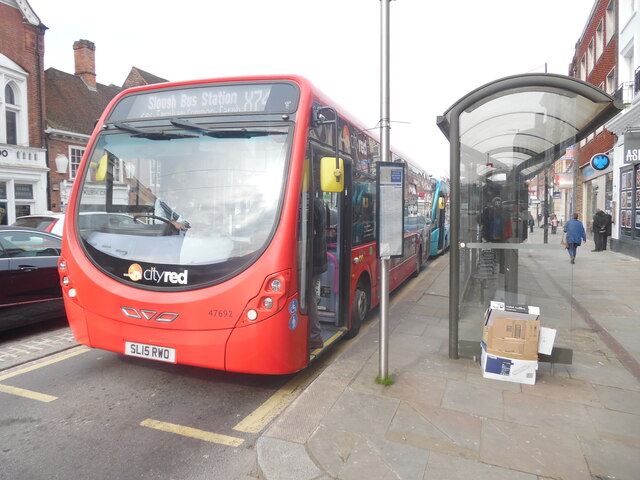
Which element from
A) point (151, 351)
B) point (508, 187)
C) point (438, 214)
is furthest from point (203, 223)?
point (438, 214)

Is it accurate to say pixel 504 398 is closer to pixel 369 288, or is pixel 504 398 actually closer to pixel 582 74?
pixel 369 288

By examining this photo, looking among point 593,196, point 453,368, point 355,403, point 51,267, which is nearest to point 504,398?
point 453,368

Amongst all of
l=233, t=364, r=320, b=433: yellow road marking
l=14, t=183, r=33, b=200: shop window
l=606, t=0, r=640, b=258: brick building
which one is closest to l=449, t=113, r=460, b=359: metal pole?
l=233, t=364, r=320, b=433: yellow road marking

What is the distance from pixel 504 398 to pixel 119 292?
3.58 m

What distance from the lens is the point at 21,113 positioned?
2131 centimetres

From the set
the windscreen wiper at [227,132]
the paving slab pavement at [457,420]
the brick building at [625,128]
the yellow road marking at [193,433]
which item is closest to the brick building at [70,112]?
the windscreen wiper at [227,132]

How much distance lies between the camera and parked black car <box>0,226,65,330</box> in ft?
19.2

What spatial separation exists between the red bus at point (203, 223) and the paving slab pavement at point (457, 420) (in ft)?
2.19

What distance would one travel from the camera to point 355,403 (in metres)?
3.96

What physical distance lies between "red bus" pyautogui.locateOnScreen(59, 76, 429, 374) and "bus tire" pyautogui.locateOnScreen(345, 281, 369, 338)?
1472 millimetres

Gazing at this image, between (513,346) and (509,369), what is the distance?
0.23m

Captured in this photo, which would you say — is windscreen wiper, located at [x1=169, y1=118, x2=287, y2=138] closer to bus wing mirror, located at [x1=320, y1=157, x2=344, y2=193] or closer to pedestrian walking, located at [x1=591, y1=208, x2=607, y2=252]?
bus wing mirror, located at [x1=320, y1=157, x2=344, y2=193]

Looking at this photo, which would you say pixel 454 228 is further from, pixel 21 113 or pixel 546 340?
pixel 21 113

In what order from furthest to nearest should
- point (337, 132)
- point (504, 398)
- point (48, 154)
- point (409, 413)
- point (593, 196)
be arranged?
point (593, 196) < point (48, 154) < point (337, 132) < point (504, 398) < point (409, 413)
